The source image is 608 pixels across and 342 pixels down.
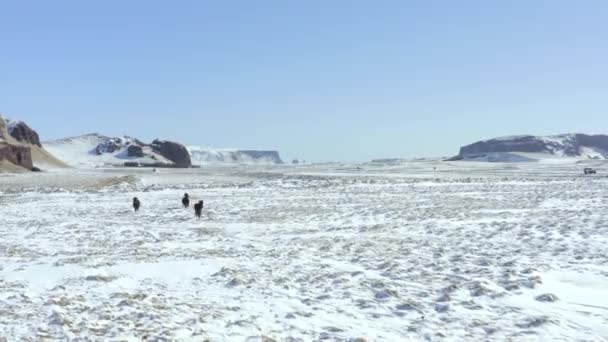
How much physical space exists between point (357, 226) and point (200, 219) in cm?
726

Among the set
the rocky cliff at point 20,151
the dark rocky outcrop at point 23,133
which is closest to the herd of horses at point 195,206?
the rocky cliff at point 20,151

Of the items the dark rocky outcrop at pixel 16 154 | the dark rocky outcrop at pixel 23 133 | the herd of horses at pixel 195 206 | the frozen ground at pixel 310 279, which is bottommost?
the frozen ground at pixel 310 279

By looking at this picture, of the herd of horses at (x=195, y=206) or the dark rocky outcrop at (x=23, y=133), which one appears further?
the dark rocky outcrop at (x=23, y=133)

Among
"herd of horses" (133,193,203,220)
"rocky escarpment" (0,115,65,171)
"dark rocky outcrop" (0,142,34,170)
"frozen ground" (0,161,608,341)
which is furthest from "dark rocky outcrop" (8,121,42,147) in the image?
"frozen ground" (0,161,608,341)

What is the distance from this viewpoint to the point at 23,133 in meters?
154

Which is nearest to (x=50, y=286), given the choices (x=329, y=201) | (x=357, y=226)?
(x=357, y=226)

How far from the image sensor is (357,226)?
19703 mm

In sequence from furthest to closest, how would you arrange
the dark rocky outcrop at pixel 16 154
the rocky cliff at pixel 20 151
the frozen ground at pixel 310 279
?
the dark rocky outcrop at pixel 16 154, the rocky cliff at pixel 20 151, the frozen ground at pixel 310 279

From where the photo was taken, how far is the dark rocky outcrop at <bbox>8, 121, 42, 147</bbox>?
15250cm

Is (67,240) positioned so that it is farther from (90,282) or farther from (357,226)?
(357,226)

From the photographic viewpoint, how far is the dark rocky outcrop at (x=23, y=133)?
15250 centimetres

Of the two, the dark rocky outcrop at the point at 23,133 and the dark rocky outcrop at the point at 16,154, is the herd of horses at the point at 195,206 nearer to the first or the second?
the dark rocky outcrop at the point at 16,154

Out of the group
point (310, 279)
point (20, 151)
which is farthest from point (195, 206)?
point (20, 151)

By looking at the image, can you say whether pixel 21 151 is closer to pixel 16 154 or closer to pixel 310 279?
pixel 16 154
